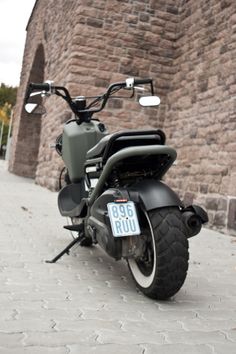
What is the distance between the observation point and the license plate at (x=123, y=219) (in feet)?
8.61

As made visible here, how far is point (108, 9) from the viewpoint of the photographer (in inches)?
358

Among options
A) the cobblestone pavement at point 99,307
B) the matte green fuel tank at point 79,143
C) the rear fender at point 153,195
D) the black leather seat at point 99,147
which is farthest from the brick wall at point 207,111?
the rear fender at point 153,195

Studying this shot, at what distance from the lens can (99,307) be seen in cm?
251

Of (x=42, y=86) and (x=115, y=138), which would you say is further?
(x=42, y=86)

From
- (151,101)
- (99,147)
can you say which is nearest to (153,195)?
(99,147)

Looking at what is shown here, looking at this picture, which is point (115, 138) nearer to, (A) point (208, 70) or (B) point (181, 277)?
(B) point (181, 277)

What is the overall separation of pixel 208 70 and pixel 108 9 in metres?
2.75

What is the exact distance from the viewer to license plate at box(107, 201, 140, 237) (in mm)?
2623

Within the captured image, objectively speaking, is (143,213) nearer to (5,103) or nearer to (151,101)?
(151,101)

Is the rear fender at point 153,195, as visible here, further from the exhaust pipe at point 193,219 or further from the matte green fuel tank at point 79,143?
the matte green fuel tank at point 79,143

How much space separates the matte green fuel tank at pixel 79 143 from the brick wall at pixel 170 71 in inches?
107

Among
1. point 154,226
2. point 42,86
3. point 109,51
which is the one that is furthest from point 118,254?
point 109,51

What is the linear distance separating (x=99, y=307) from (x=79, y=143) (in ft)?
5.42

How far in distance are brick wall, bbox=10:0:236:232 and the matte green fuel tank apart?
2728mm
